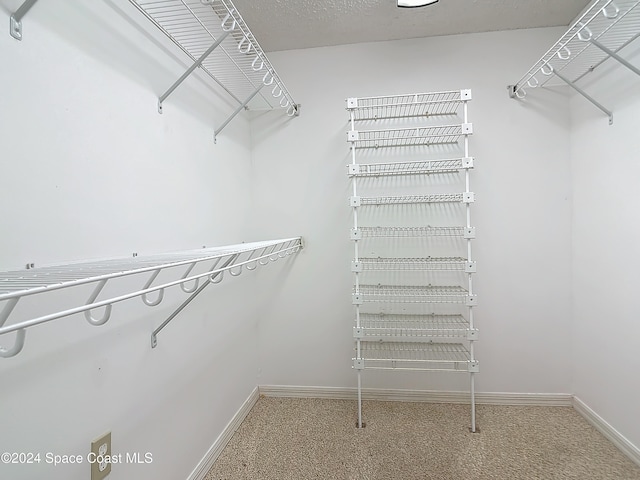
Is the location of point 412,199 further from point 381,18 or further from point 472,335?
point 381,18

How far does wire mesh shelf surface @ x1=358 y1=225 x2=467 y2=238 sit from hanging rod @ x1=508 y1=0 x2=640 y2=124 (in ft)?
3.13

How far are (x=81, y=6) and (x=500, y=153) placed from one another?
2.16 meters

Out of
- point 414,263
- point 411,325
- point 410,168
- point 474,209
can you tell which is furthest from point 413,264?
point 410,168

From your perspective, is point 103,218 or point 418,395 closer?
point 103,218

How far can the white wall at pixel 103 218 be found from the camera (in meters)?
0.71

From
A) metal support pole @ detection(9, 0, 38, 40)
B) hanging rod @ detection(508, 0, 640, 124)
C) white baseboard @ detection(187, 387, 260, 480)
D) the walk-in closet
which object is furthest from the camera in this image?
white baseboard @ detection(187, 387, 260, 480)

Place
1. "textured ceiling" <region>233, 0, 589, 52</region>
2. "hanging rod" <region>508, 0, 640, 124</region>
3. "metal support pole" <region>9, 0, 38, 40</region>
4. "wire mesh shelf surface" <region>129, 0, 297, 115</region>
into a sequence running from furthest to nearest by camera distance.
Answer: "textured ceiling" <region>233, 0, 589, 52</region>
"hanging rod" <region>508, 0, 640, 124</region>
"wire mesh shelf surface" <region>129, 0, 297, 115</region>
"metal support pole" <region>9, 0, 38, 40</region>

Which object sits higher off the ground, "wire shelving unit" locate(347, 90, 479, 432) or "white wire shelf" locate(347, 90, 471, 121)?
"white wire shelf" locate(347, 90, 471, 121)

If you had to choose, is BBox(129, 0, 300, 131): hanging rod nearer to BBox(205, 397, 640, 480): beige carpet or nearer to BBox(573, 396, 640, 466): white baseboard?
BBox(205, 397, 640, 480): beige carpet

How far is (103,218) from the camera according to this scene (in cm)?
93

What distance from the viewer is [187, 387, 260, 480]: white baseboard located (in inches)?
55.2

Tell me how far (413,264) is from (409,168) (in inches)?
25.3

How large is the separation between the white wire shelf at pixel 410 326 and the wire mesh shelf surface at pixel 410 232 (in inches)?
21.1

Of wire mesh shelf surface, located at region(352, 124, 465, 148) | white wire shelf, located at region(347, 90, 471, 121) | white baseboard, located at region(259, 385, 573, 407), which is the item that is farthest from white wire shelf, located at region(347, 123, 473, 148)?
white baseboard, located at region(259, 385, 573, 407)
